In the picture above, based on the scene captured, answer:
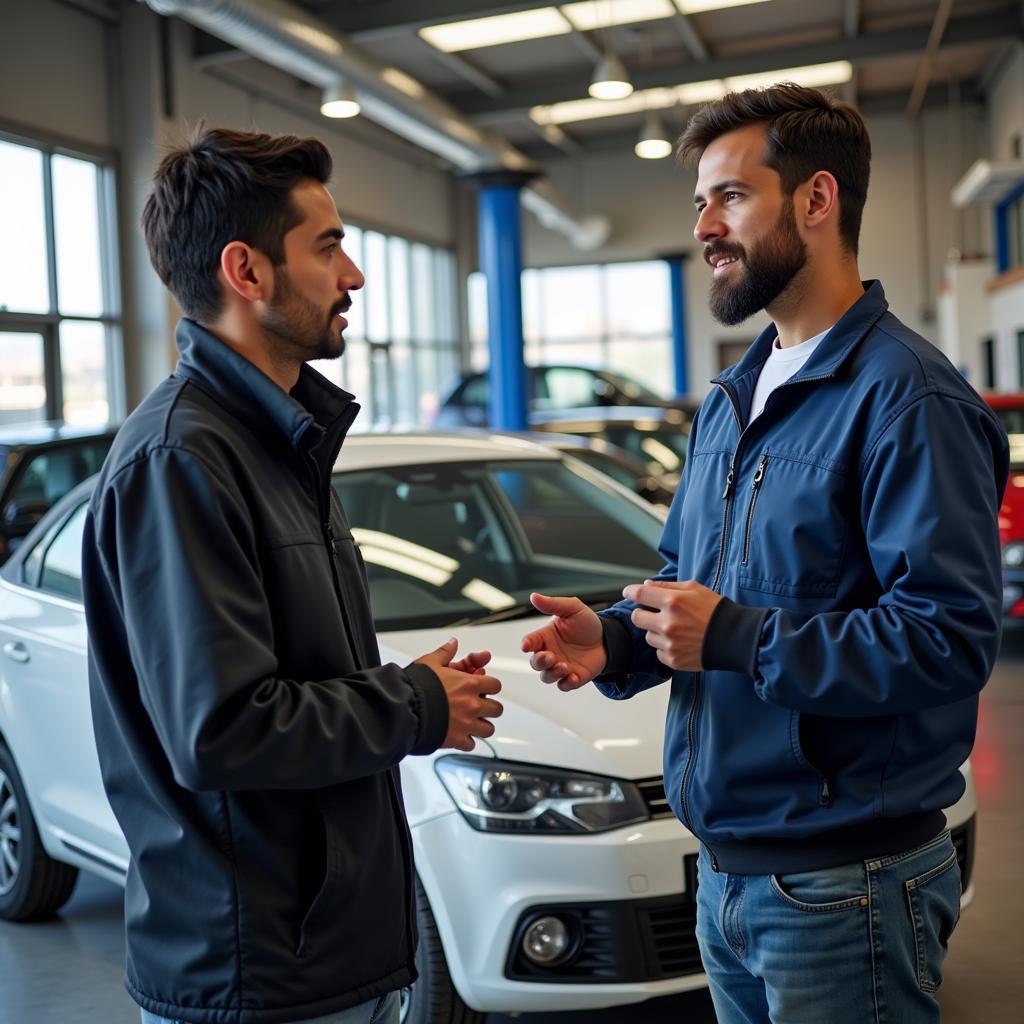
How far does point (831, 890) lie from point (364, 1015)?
0.60m

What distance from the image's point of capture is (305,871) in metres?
1.51

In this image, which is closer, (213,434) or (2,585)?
(213,434)

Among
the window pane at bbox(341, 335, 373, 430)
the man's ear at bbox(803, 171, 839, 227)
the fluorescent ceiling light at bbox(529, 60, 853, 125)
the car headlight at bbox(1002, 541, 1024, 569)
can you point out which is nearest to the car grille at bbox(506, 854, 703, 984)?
the man's ear at bbox(803, 171, 839, 227)

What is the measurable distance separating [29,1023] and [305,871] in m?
2.11

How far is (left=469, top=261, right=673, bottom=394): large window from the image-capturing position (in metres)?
22.9

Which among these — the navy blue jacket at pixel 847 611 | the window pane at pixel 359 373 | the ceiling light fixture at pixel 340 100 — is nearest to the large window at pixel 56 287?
the ceiling light fixture at pixel 340 100

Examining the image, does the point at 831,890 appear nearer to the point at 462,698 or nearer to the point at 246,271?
the point at 462,698

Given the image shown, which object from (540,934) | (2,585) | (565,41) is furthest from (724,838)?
(565,41)

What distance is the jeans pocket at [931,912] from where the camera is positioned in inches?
62.1

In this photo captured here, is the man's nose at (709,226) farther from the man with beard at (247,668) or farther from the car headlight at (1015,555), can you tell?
the car headlight at (1015,555)

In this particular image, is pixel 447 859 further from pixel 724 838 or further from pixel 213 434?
pixel 213 434

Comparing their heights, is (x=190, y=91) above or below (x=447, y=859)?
above

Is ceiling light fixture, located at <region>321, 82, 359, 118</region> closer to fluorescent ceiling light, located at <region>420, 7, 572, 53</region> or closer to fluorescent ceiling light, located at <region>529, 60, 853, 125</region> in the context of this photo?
fluorescent ceiling light, located at <region>420, 7, 572, 53</region>

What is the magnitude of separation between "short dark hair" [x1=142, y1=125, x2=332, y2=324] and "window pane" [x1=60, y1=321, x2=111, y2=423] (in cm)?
1179
